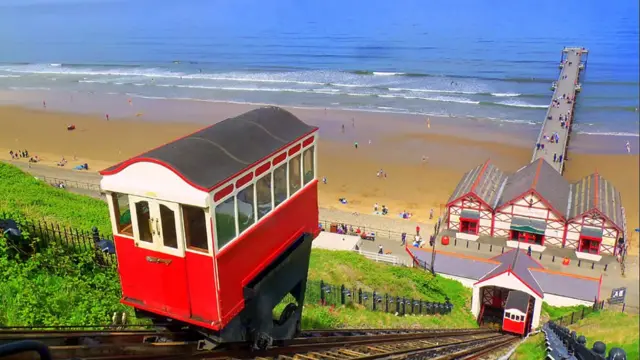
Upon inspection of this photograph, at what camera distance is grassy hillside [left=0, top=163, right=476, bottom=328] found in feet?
29.2

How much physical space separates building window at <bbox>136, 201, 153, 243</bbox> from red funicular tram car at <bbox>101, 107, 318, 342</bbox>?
2 cm

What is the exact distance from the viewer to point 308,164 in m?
9.89

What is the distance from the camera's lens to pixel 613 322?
44.8 ft

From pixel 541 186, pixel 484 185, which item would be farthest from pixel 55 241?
pixel 541 186

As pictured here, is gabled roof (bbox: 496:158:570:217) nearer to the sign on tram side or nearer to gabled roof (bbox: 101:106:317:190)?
the sign on tram side

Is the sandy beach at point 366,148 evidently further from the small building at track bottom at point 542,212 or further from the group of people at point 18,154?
the small building at track bottom at point 542,212

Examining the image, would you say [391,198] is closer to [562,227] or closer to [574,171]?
[562,227]

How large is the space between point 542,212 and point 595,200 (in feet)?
8.61

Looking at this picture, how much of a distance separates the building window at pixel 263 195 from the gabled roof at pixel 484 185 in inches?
814

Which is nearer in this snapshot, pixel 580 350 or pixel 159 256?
pixel 580 350

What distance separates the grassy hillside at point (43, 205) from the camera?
570 inches

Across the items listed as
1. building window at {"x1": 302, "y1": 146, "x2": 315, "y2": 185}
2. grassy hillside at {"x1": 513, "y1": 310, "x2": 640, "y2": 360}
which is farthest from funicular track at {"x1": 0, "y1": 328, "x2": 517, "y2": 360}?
building window at {"x1": 302, "y1": 146, "x2": 315, "y2": 185}

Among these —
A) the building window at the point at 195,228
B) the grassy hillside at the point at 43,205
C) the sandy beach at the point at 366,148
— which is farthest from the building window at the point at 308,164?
the sandy beach at the point at 366,148

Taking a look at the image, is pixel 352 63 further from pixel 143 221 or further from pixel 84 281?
pixel 143 221
